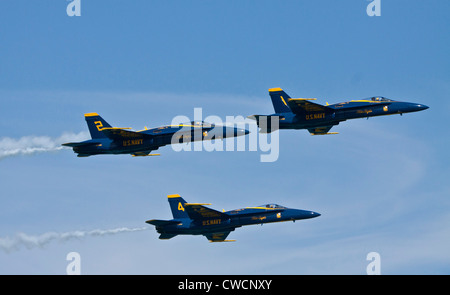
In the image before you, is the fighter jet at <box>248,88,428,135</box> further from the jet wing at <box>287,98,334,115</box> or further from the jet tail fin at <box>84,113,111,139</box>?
the jet tail fin at <box>84,113,111,139</box>

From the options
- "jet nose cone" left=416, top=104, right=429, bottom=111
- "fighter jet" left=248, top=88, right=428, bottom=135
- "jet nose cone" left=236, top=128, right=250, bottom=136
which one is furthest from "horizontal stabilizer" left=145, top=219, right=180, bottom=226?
"jet nose cone" left=416, top=104, right=429, bottom=111

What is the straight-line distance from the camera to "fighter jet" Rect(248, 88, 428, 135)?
93312 mm

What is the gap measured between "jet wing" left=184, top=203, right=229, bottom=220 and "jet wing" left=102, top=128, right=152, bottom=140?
803 centimetres

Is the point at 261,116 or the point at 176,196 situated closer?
the point at 261,116

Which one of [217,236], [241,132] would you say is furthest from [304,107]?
[217,236]

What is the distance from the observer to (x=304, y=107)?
9300cm

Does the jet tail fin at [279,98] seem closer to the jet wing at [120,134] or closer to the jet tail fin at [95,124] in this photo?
the jet wing at [120,134]

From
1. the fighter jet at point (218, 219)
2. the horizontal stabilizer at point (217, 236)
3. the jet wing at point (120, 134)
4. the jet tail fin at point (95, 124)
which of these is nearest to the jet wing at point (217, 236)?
the horizontal stabilizer at point (217, 236)

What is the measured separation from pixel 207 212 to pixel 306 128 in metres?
12.6

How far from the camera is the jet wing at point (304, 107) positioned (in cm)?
9225

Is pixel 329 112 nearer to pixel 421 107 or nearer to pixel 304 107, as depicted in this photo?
pixel 304 107
